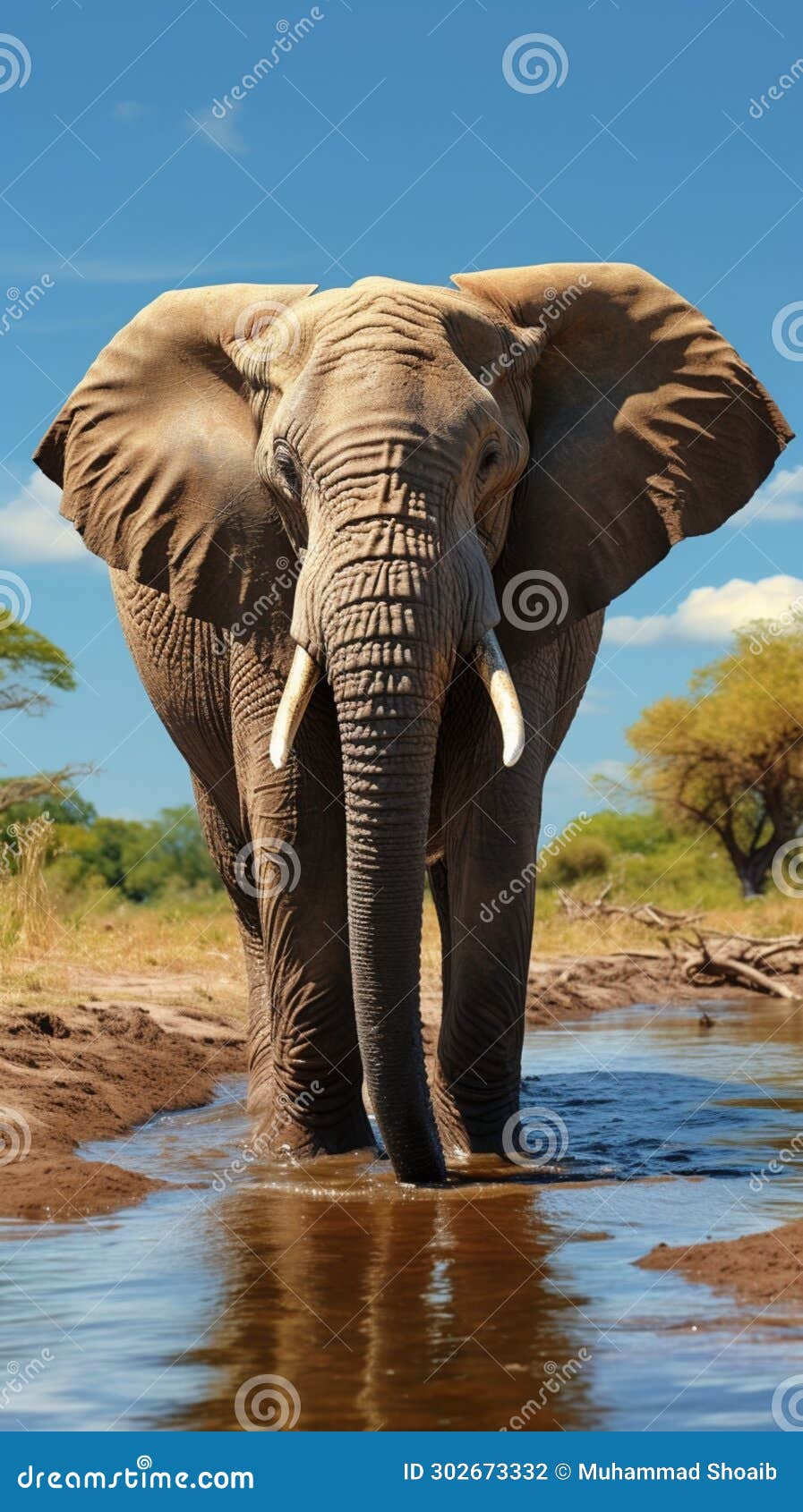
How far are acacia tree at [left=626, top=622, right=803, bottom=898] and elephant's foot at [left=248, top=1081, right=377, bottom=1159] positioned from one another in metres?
30.3

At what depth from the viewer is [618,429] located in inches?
310

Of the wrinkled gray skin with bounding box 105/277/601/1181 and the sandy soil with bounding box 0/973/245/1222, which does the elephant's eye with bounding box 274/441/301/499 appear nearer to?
the wrinkled gray skin with bounding box 105/277/601/1181

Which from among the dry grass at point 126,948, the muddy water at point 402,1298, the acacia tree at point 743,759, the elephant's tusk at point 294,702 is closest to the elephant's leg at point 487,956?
the muddy water at point 402,1298

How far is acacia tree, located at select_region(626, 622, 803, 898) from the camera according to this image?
1524 inches

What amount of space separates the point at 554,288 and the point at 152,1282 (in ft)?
13.0

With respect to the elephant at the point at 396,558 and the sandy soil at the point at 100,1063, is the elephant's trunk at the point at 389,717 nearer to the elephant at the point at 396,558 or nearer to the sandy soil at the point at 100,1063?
the elephant at the point at 396,558

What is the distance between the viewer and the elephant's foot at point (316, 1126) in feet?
26.5

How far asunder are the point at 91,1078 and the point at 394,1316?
4.75 metres

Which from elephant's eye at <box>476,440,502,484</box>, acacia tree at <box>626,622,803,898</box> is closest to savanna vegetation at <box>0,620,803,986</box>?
acacia tree at <box>626,622,803,898</box>

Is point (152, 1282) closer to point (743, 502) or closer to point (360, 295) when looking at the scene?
point (360, 295)

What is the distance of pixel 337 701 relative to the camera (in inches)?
258

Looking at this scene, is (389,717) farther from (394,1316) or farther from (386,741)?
(394,1316)

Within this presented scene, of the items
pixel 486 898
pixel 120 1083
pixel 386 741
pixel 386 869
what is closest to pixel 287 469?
pixel 386 741

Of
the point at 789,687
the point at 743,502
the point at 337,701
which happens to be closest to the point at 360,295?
the point at 337,701
